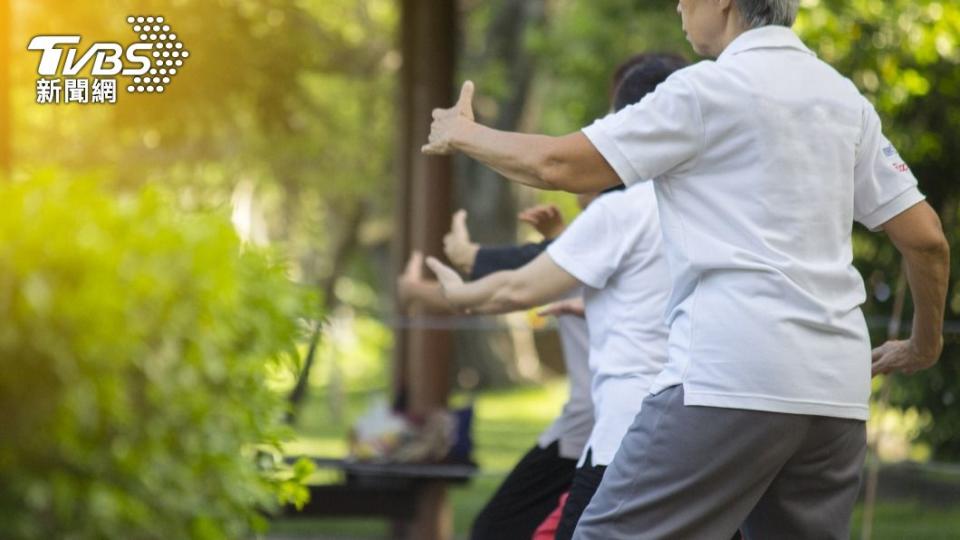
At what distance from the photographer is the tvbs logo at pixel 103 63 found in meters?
5.47

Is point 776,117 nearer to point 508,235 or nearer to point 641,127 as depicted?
point 641,127

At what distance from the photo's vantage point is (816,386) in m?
3.04

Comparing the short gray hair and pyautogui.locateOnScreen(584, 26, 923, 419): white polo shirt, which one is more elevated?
the short gray hair

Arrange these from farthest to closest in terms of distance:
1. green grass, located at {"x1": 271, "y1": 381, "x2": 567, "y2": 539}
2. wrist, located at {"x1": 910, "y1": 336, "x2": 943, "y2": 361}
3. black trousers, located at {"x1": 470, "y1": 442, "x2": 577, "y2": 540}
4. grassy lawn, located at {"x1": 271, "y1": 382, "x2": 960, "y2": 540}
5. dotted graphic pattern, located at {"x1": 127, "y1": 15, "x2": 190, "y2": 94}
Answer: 1. green grass, located at {"x1": 271, "y1": 381, "x2": 567, "y2": 539}
2. grassy lawn, located at {"x1": 271, "y1": 382, "x2": 960, "y2": 540}
3. dotted graphic pattern, located at {"x1": 127, "y1": 15, "x2": 190, "y2": 94}
4. black trousers, located at {"x1": 470, "y1": 442, "x2": 577, "y2": 540}
5. wrist, located at {"x1": 910, "y1": 336, "x2": 943, "y2": 361}

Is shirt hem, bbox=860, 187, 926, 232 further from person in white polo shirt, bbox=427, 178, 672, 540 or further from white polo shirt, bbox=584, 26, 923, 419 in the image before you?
person in white polo shirt, bbox=427, 178, 672, 540

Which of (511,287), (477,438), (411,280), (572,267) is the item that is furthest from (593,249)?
(477,438)

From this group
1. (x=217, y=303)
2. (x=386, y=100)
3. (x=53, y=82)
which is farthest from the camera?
(x=386, y=100)

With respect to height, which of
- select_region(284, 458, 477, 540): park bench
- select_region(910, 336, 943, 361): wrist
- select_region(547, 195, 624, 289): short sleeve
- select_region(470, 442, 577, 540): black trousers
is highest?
select_region(547, 195, 624, 289): short sleeve

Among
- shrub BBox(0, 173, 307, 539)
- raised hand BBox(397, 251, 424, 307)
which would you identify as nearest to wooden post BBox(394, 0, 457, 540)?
raised hand BBox(397, 251, 424, 307)

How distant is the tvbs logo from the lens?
17.9ft

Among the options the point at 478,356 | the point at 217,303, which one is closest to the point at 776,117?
the point at 217,303

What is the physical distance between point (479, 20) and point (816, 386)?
608 inches

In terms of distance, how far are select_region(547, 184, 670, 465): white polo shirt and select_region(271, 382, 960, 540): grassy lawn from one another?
2.40 ft

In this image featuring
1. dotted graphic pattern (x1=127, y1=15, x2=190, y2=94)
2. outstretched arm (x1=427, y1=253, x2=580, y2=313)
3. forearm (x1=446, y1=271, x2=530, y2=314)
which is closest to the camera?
outstretched arm (x1=427, y1=253, x2=580, y2=313)
